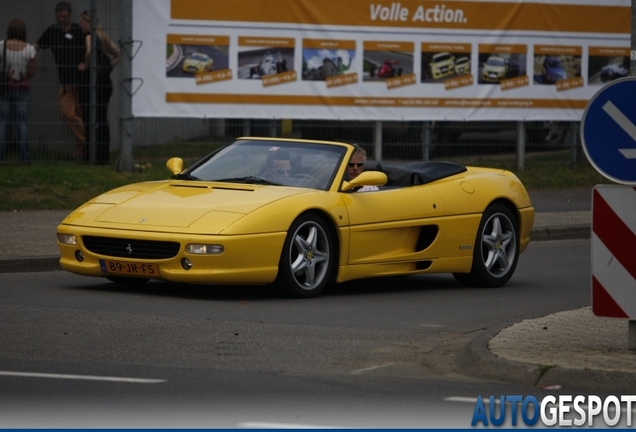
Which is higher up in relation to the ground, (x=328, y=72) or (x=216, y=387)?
(x=328, y=72)

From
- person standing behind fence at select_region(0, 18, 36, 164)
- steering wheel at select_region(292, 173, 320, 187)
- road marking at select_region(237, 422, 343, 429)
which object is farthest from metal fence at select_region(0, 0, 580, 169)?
road marking at select_region(237, 422, 343, 429)

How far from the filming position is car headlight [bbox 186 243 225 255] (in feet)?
33.4

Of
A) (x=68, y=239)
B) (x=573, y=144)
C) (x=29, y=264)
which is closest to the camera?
(x=68, y=239)

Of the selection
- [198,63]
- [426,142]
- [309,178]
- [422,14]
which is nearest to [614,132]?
[309,178]

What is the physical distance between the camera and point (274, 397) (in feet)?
22.1

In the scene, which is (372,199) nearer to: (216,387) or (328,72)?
(216,387)

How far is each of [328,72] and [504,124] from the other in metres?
3.66

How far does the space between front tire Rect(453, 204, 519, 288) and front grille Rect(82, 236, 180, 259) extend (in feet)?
10.6

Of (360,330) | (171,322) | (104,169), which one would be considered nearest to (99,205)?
(171,322)

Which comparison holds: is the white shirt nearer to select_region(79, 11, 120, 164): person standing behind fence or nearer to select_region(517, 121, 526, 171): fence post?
select_region(79, 11, 120, 164): person standing behind fence

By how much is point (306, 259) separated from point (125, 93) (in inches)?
381

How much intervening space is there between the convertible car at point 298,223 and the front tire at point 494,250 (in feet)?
0.04

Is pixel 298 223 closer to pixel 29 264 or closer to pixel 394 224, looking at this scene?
pixel 394 224

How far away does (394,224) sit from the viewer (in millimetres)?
11430
